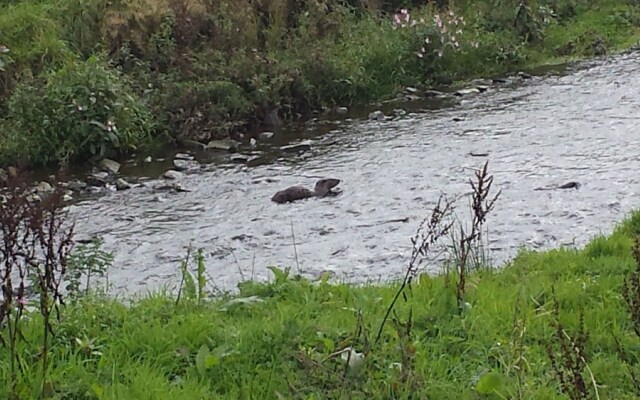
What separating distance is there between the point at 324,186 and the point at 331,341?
5038 mm

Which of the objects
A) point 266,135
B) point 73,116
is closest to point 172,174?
point 73,116

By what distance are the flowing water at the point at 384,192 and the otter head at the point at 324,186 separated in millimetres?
178

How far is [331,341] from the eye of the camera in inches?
166

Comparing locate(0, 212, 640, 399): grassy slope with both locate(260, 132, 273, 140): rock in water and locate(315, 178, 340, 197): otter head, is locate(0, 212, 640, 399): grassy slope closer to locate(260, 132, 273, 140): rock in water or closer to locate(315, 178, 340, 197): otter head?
locate(315, 178, 340, 197): otter head

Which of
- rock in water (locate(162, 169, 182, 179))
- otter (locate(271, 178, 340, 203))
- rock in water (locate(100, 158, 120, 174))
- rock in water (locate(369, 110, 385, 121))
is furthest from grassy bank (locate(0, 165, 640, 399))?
rock in water (locate(369, 110, 385, 121))

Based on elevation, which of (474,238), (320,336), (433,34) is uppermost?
(474,238)

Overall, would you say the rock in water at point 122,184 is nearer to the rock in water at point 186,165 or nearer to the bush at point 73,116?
the rock in water at point 186,165

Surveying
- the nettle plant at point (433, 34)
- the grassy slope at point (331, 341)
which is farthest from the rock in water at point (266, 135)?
the grassy slope at point (331, 341)

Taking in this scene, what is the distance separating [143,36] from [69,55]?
1320mm

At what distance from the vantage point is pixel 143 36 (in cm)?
1365

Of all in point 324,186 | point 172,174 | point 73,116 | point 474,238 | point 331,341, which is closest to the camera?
point 331,341

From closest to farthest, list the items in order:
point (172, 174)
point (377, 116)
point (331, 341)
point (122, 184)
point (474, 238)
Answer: point (331, 341) → point (474, 238) → point (122, 184) → point (172, 174) → point (377, 116)

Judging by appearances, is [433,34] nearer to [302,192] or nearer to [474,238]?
[302,192]

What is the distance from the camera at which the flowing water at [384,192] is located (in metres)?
7.17
